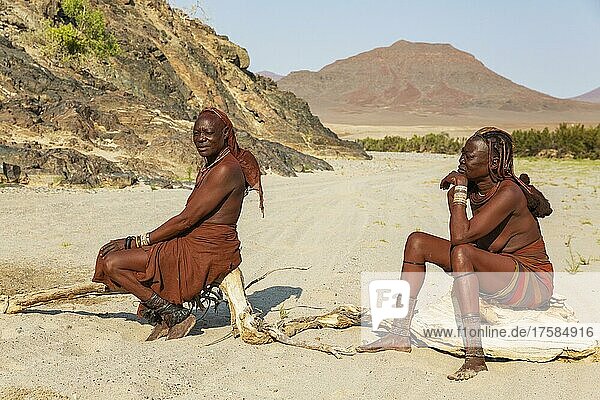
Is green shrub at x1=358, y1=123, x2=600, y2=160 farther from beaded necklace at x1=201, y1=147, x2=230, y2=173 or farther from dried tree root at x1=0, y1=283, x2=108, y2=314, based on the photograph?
dried tree root at x1=0, y1=283, x2=108, y2=314

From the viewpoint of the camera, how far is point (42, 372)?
4.75 meters

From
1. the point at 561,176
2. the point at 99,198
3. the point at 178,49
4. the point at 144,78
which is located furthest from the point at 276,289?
the point at 178,49

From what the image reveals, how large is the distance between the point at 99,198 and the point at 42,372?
37.5 ft

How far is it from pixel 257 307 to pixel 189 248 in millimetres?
1671

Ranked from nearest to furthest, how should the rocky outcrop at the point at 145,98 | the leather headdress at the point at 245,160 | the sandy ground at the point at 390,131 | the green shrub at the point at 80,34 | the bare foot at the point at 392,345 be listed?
the bare foot at the point at 392,345, the leather headdress at the point at 245,160, the rocky outcrop at the point at 145,98, the green shrub at the point at 80,34, the sandy ground at the point at 390,131

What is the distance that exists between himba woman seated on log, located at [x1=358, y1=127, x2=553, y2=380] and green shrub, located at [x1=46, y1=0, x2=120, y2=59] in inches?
1172

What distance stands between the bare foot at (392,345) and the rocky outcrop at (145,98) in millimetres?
13685

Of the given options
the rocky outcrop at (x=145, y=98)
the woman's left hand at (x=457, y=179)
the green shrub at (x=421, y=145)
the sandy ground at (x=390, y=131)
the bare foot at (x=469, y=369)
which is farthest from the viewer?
the sandy ground at (x=390, y=131)

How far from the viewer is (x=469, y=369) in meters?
4.89

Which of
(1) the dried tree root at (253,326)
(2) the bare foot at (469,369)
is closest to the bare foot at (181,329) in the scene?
(1) the dried tree root at (253,326)

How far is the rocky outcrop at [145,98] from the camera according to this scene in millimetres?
23016

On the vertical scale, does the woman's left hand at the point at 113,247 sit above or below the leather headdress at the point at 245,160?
below

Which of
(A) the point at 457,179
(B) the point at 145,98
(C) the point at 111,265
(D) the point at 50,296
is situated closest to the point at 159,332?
(C) the point at 111,265

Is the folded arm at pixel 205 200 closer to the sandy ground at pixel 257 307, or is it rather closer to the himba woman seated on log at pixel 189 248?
the himba woman seated on log at pixel 189 248
